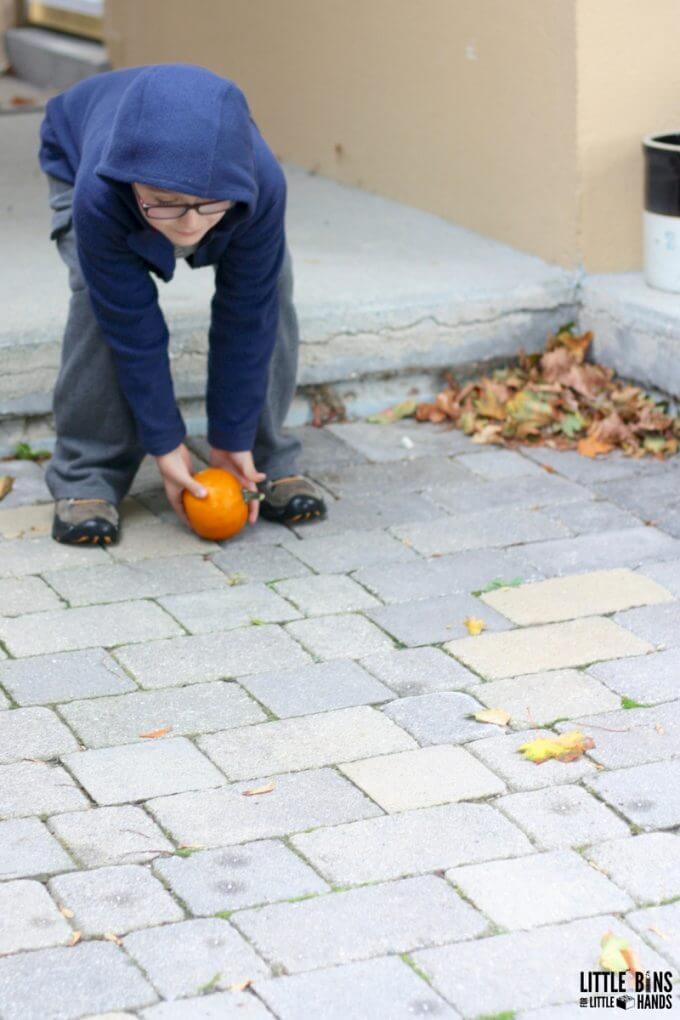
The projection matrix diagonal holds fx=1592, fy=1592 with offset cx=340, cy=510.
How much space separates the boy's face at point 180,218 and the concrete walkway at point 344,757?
2.81 feet

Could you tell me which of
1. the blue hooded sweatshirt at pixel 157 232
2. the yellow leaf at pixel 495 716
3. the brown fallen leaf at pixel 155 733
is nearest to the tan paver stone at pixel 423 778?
the yellow leaf at pixel 495 716

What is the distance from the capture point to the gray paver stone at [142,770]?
2.88m

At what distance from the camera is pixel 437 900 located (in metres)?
2.55

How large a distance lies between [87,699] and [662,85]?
2908 millimetres

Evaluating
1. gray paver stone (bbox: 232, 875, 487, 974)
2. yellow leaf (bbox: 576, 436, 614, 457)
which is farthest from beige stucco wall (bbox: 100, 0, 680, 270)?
gray paver stone (bbox: 232, 875, 487, 974)

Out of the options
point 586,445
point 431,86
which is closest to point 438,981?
point 586,445

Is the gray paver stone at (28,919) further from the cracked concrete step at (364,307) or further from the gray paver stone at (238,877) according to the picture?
the cracked concrete step at (364,307)

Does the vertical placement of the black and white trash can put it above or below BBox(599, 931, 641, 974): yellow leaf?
above

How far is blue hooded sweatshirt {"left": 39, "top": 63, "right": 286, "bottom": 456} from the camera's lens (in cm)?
324

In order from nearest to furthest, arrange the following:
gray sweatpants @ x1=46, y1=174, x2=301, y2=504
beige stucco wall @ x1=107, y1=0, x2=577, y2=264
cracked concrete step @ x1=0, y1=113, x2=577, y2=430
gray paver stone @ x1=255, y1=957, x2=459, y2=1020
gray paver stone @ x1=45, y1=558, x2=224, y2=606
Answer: gray paver stone @ x1=255, y1=957, x2=459, y2=1020, gray paver stone @ x1=45, y1=558, x2=224, y2=606, gray sweatpants @ x1=46, y1=174, x2=301, y2=504, cracked concrete step @ x1=0, y1=113, x2=577, y2=430, beige stucco wall @ x1=107, y1=0, x2=577, y2=264

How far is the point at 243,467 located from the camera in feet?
13.3

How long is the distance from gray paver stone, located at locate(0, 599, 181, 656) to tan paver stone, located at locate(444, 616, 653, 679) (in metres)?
0.67

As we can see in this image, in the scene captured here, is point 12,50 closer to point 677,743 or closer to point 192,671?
point 192,671

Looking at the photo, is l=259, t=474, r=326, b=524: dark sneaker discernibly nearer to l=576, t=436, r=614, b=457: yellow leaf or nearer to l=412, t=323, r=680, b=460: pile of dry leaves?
l=412, t=323, r=680, b=460: pile of dry leaves
